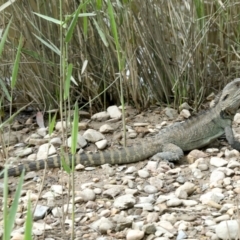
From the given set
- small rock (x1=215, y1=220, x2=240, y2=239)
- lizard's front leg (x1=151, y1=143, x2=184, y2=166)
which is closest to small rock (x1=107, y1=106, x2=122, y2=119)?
lizard's front leg (x1=151, y1=143, x2=184, y2=166)

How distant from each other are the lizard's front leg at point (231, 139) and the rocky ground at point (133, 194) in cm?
6

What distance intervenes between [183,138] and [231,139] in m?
0.41

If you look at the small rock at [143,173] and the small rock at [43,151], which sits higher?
the small rock at [43,151]

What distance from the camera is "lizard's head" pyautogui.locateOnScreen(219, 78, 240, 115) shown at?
5035 mm

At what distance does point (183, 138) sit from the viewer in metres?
5.05

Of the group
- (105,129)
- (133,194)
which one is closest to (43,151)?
(105,129)

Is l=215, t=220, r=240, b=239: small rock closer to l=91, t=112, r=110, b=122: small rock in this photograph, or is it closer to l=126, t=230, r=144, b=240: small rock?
l=126, t=230, r=144, b=240: small rock

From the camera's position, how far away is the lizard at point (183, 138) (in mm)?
4660

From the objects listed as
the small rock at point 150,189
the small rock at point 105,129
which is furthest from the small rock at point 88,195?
the small rock at point 105,129

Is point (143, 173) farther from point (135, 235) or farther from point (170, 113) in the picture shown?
point (170, 113)

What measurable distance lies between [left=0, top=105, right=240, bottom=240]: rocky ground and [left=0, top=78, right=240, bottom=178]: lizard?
0.22 feet

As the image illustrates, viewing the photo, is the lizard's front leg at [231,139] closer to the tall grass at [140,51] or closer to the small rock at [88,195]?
the tall grass at [140,51]

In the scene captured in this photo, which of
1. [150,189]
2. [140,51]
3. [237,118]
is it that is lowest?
[237,118]

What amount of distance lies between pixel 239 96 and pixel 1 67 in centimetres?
224
